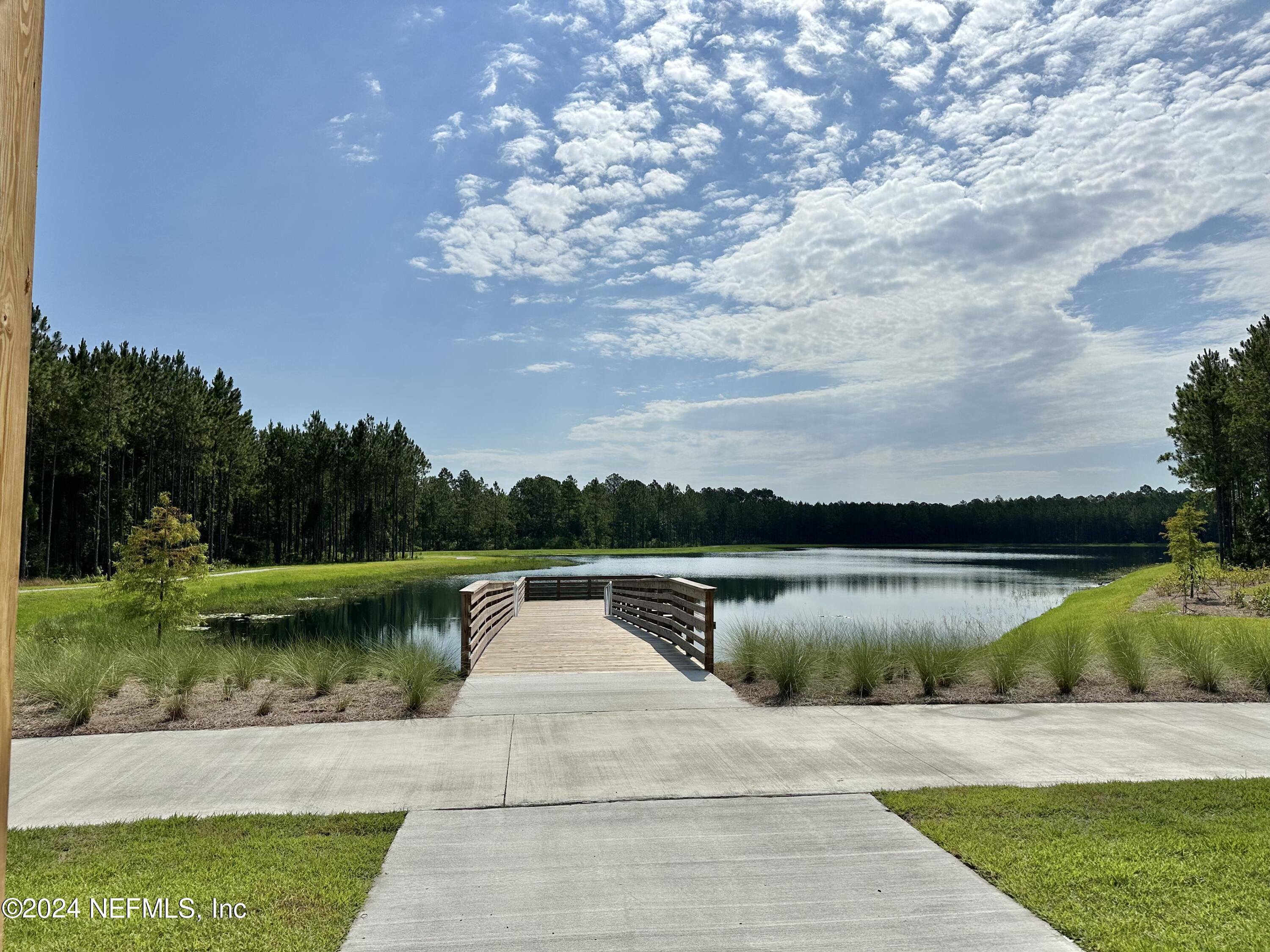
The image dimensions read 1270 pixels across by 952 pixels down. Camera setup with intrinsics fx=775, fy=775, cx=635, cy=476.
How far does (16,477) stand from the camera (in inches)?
58.0

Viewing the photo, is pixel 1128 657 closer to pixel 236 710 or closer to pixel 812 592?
pixel 236 710

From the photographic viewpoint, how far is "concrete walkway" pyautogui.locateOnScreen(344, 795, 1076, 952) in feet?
10.7

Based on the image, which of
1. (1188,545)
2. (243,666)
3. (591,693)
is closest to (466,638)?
(591,693)

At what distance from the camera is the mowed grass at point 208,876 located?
3.19 m

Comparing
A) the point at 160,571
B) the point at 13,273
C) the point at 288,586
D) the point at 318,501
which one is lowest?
the point at 288,586

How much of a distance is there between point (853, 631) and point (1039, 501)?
13172 cm

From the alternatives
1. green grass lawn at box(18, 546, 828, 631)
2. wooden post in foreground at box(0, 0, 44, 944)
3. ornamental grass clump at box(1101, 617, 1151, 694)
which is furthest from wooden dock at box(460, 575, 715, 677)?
green grass lawn at box(18, 546, 828, 631)

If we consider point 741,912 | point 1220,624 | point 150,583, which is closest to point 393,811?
point 741,912

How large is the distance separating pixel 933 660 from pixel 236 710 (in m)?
7.37

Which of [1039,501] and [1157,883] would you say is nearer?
[1157,883]

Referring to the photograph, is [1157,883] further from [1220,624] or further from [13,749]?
[1220,624]

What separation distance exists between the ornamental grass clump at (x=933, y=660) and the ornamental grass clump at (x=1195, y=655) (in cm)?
231

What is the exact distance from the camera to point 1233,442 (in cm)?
3089

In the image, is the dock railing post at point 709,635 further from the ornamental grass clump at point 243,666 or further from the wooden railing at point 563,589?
the wooden railing at point 563,589
